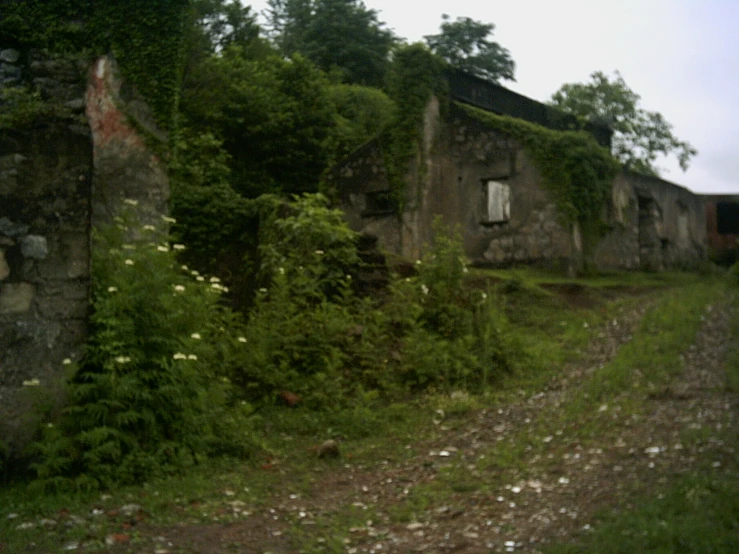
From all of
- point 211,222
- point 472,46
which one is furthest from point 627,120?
point 211,222

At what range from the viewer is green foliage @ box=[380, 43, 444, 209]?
19625 mm

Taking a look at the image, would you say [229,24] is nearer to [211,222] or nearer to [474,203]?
[474,203]

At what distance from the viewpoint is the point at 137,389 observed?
21.5 feet

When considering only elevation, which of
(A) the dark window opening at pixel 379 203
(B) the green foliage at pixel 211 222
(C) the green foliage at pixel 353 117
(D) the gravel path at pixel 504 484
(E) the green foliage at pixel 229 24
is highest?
(E) the green foliage at pixel 229 24

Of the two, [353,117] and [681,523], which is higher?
[353,117]

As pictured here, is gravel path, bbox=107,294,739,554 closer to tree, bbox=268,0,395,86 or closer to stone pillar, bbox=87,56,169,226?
stone pillar, bbox=87,56,169,226

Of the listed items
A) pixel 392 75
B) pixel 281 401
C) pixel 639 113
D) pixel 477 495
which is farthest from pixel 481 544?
pixel 639 113

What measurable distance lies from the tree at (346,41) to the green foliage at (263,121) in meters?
13.3

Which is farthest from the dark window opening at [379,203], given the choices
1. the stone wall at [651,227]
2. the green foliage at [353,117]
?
the stone wall at [651,227]

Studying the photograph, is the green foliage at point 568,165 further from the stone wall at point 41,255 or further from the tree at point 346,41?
the tree at point 346,41

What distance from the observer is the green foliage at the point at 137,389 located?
6297 millimetres

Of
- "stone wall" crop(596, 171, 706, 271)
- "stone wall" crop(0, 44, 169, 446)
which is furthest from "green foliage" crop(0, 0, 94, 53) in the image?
"stone wall" crop(596, 171, 706, 271)

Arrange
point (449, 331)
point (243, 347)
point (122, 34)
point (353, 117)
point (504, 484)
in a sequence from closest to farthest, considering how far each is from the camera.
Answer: point (504, 484) < point (243, 347) < point (449, 331) < point (122, 34) < point (353, 117)

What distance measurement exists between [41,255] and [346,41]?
31.6 meters
